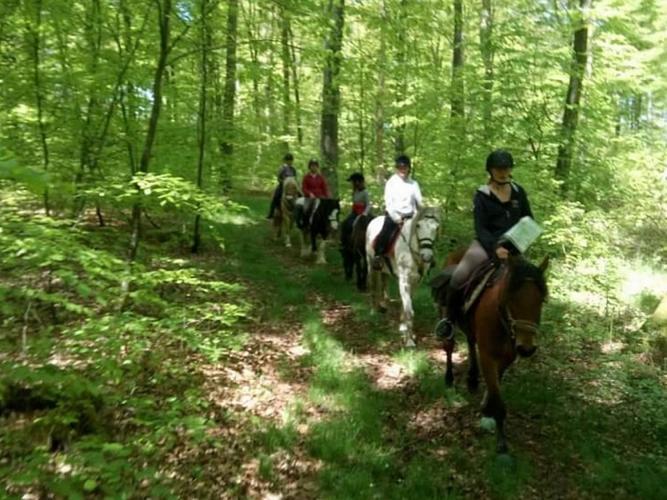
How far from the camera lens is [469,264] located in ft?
19.9

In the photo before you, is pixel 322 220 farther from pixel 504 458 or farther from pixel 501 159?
pixel 504 458

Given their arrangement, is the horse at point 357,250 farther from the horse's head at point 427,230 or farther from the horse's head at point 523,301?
the horse's head at point 523,301

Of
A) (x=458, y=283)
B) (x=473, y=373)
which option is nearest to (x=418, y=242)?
(x=458, y=283)

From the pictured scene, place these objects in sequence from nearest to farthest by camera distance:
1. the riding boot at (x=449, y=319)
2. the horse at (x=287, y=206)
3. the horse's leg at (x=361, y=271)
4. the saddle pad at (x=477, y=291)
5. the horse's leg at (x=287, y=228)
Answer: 1. the saddle pad at (x=477, y=291)
2. the riding boot at (x=449, y=319)
3. the horse's leg at (x=361, y=271)
4. the horse at (x=287, y=206)
5. the horse's leg at (x=287, y=228)

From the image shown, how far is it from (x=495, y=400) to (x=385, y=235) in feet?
12.9

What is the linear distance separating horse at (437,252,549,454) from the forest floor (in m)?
0.50

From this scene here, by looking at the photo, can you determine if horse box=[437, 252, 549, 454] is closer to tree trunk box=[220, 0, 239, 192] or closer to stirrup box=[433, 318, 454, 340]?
stirrup box=[433, 318, 454, 340]

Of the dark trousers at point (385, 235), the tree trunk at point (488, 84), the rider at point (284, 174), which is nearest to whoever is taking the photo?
the dark trousers at point (385, 235)

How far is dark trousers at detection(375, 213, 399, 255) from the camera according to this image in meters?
8.77

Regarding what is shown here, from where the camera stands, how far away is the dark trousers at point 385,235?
8.77 meters

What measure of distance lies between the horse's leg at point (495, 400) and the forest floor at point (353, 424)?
0.54 feet

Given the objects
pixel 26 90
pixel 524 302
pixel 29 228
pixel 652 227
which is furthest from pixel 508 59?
pixel 29 228

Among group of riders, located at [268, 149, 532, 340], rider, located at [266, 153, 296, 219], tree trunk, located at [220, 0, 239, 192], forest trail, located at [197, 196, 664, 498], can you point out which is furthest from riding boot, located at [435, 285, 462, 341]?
rider, located at [266, 153, 296, 219]

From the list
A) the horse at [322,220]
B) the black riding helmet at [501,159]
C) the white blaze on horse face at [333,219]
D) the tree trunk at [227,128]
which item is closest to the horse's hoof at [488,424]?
the black riding helmet at [501,159]
